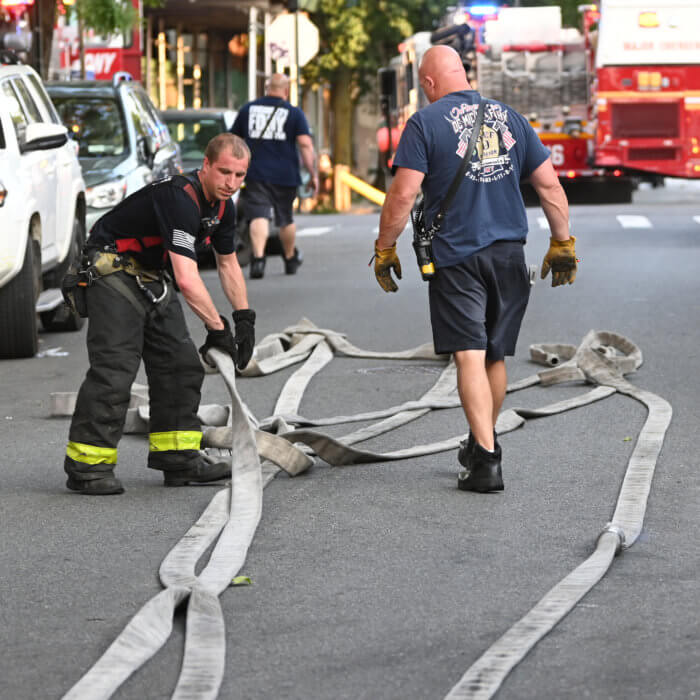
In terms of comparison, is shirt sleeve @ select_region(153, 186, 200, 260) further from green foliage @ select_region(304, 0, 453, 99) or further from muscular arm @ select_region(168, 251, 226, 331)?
green foliage @ select_region(304, 0, 453, 99)

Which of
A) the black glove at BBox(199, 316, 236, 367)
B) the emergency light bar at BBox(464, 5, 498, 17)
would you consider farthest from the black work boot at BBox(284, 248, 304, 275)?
the emergency light bar at BBox(464, 5, 498, 17)

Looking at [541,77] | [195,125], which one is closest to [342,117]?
[541,77]

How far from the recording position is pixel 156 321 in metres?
7.07

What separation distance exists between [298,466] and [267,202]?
960cm

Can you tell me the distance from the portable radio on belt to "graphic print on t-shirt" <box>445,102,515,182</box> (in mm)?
24

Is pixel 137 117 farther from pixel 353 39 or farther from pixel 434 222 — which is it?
pixel 353 39

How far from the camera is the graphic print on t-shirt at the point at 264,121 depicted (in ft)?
52.9

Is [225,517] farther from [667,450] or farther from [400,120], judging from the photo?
[400,120]

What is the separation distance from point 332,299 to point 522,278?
775cm

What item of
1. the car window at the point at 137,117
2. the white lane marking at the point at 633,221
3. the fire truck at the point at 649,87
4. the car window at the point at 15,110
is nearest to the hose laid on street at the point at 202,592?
the car window at the point at 15,110

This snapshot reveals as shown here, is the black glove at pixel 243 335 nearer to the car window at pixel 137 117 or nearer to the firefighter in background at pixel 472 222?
the firefighter in background at pixel 472 222

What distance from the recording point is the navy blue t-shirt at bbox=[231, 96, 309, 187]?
16.2m

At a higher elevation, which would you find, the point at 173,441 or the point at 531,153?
the point at 531,153

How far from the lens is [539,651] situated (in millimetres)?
4570
